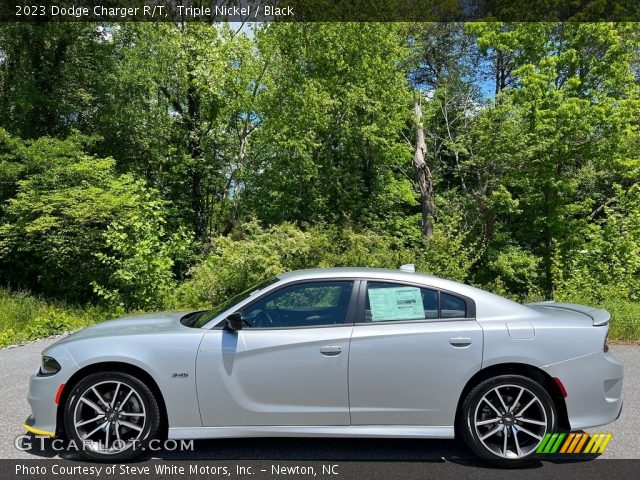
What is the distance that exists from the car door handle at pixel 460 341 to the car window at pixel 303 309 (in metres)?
0.89

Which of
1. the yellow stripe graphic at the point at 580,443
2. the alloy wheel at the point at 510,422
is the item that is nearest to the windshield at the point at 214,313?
the alloy wheel at the point at 510,422

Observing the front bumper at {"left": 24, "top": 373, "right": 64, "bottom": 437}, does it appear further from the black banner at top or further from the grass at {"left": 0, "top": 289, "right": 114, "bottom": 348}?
the black banner at top

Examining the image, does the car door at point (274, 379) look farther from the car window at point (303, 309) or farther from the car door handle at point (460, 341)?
the car door handle at point (460, 341)

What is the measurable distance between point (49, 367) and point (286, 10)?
19.3 meters

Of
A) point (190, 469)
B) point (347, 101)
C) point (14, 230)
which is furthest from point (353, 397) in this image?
point (347, 101)

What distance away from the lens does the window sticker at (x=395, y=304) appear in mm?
4395

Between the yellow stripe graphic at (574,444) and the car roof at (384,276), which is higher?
the car roof at (384,276)

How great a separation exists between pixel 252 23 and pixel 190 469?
20537 millimetres

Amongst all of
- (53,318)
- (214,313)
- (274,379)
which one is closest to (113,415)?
(214,313)

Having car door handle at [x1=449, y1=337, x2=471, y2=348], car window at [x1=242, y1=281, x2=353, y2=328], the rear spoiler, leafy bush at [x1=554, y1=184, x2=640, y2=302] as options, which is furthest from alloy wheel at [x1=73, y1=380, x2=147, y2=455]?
leafy bush at [x1=554, y1=184, x2=640, y2=302]

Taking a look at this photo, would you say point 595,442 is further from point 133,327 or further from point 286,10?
point 286,10

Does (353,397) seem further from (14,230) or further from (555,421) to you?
(14,230)

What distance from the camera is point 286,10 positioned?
20.7 m

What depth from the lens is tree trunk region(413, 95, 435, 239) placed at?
22.4 m
